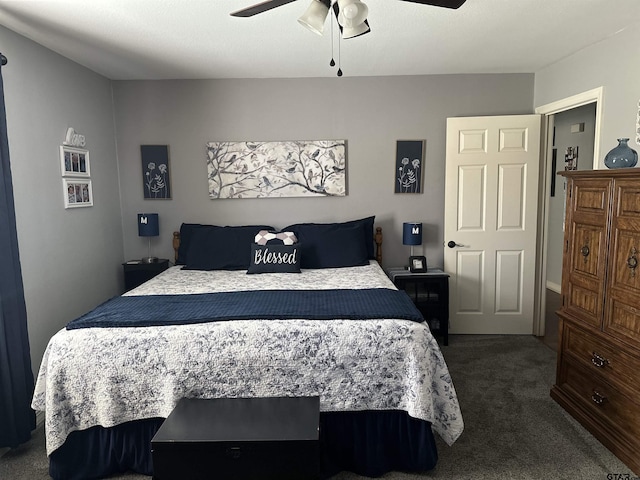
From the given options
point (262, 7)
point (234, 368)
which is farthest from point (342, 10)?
point (234, 368)

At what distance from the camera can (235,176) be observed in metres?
4.05

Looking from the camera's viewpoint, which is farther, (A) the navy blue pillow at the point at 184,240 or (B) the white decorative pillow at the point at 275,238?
(A) the navy blue pillow at the point at 184,240

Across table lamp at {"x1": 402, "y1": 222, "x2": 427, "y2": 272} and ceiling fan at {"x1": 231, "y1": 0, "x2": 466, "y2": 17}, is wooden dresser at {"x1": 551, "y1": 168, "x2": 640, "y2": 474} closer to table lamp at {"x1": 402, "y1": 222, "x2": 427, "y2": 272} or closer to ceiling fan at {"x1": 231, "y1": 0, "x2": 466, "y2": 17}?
ceiling fan at {"x1": 231, "y1": 0, "x2": 466, "y2": 17}

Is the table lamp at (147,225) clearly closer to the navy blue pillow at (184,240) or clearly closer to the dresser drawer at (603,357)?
the navy blue pillow at (184,240)

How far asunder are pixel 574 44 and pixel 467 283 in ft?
6.76

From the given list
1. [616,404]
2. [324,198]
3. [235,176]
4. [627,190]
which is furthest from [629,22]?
[235,176]

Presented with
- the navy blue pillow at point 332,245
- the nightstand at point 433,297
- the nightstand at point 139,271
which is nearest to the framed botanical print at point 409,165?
the navy blue pillow at point 332,245

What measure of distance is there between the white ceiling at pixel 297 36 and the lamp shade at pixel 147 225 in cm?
125

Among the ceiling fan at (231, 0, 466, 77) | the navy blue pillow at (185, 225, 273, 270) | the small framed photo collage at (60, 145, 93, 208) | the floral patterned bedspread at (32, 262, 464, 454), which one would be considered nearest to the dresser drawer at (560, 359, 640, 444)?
the floral patterned bedspread at (32, 262, 464, 454)

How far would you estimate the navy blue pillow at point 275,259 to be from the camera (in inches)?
136

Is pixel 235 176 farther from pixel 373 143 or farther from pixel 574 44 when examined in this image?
pixel 574 44

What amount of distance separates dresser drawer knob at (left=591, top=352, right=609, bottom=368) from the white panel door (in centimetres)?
155

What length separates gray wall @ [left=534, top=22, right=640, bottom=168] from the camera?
8.79 feet

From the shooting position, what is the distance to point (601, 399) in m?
2.37
